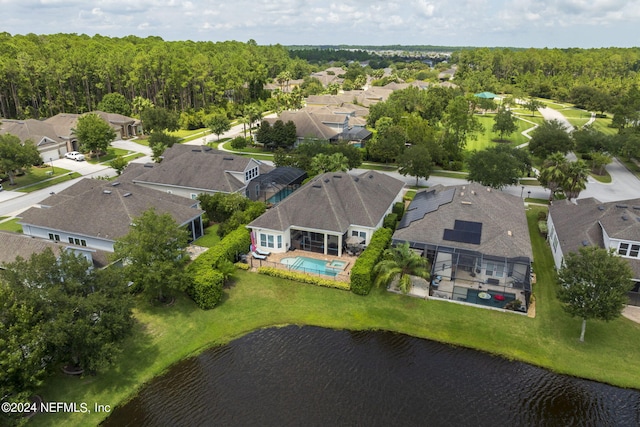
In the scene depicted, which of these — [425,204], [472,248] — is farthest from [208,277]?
[425,204]

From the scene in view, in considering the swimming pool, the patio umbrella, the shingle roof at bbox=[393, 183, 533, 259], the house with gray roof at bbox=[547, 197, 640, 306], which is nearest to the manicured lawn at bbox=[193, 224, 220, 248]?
the swimming pool

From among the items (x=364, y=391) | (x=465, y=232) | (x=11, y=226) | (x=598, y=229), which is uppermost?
(x=598, y=229)

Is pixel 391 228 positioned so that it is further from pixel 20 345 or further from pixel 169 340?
pixel 20 345

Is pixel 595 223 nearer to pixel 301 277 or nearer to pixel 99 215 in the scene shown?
pixel 301 277

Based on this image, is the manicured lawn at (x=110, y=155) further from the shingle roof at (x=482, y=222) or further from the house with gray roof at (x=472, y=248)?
the shingle roof at (x=482, y=222)

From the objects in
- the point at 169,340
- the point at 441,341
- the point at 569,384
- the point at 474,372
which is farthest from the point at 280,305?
the point at 569,384

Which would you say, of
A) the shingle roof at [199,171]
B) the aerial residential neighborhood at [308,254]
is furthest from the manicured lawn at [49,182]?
the shingle roof at [199,171]

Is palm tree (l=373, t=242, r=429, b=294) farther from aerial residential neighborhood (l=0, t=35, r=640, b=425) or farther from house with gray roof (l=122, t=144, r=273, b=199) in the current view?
house with gray roof (l=122, t=144, r=273, b=199)
